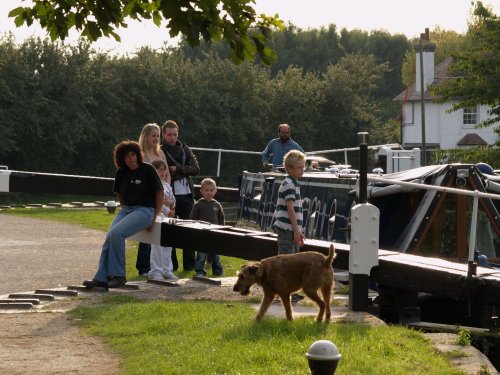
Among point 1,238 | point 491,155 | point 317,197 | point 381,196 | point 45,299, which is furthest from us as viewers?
point 491,155

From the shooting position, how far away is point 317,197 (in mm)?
17438

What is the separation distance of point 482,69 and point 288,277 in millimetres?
30204

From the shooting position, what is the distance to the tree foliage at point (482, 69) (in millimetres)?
39406

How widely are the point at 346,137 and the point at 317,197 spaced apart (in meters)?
48.3

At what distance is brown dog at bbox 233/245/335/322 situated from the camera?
34.6ft

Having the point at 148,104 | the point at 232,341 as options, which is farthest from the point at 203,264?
the point at 148,104

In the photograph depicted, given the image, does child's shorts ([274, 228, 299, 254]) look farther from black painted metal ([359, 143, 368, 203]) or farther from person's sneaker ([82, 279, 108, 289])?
person's sneaker ([82, 279, 108, 289])

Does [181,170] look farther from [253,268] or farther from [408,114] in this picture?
[408,114]

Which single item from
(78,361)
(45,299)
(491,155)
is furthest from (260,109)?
(78,361)

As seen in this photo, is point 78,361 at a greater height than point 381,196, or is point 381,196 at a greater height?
point 381,196

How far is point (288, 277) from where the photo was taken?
34.7ft

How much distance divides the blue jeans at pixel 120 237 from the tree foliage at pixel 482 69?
25.9 m

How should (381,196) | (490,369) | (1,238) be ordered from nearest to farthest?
(490,369)
(381,196)
(1,238)

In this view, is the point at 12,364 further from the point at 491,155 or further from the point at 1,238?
the point at 491,155
